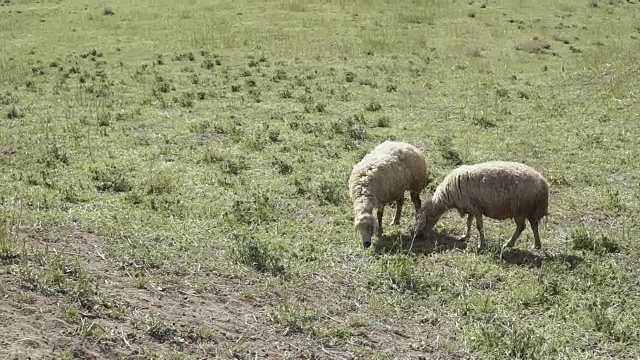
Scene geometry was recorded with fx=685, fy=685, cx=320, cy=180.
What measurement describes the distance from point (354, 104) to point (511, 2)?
82.2ft

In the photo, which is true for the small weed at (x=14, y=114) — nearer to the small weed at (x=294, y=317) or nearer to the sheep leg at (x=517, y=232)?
the small weed at (x=294, y=317)

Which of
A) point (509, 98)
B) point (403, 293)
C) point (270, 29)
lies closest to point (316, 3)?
point (270, 29)

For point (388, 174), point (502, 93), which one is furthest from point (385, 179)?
point (502, 93)

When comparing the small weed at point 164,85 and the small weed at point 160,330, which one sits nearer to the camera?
the small weed at point 160,330

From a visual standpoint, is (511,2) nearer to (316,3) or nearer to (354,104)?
(316,3)

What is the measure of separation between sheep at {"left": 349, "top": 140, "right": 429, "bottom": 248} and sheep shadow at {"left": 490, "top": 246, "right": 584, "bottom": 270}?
1843 mm

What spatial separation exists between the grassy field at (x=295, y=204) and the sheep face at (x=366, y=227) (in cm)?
23

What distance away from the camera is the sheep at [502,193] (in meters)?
9.96

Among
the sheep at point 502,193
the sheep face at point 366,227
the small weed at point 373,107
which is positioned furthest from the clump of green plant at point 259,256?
the small weed at point 373,107

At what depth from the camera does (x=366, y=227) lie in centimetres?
1023

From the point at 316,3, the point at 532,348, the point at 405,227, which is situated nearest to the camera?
the point at 532,348

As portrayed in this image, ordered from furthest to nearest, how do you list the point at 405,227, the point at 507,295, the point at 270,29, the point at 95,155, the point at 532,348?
the point at 270,29 < the point at 95,155 < the point at 405,227 < the point at 507,295 < the point at 532,348

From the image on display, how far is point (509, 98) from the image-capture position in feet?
70.7

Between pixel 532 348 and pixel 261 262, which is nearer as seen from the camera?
pixel 532 348
